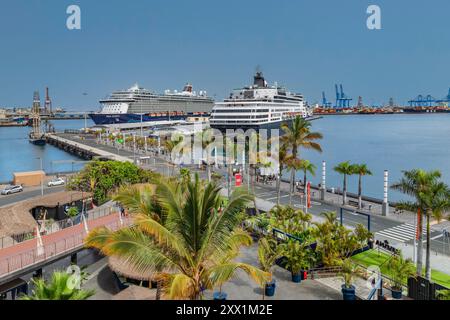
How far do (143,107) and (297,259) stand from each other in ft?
446

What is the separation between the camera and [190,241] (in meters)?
8.63

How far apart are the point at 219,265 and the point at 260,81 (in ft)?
397

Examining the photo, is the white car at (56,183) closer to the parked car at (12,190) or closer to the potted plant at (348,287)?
the parked car at (12,190)

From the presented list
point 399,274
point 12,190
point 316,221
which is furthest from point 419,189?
point 12,190

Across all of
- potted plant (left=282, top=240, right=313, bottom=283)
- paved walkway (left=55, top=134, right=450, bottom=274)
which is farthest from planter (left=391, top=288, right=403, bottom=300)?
paved walkway (left=55, top=134, right=450, bottom=274)

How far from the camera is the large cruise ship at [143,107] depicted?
5571 inches

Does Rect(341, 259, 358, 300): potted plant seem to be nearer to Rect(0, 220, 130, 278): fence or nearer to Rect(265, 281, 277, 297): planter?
Rect(265, 281, 277, 297): planter

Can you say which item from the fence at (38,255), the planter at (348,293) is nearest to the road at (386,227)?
the planter at (348,293)

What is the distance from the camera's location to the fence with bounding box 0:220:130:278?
15000mm

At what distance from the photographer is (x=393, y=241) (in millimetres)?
23422
